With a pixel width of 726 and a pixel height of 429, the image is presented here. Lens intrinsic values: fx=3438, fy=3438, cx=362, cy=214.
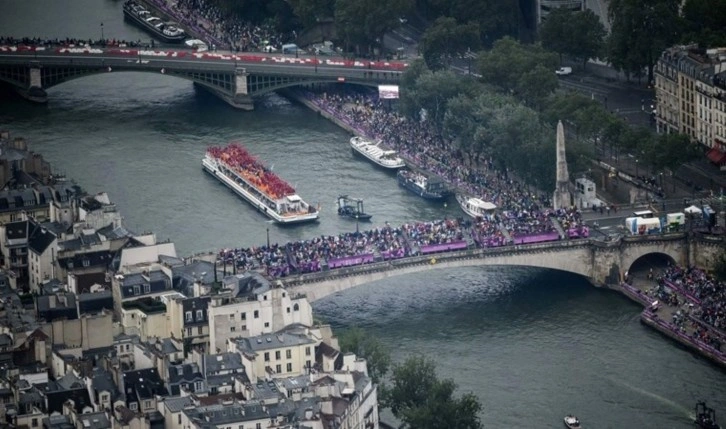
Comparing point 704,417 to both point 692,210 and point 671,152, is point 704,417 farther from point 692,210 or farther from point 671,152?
point 671,152

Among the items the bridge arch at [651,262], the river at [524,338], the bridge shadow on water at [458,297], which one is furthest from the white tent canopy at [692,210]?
the river at [524,338]

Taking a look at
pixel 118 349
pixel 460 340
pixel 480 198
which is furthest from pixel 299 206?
pixel 118 349

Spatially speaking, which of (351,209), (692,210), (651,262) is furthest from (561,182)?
(351,209)

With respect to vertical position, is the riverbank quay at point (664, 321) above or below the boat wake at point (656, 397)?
above

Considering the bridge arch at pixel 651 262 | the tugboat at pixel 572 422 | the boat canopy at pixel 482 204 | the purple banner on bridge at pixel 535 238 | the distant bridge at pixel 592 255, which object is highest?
the boat canopy at pixel 482 204

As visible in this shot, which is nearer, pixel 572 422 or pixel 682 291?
pixel 572 422

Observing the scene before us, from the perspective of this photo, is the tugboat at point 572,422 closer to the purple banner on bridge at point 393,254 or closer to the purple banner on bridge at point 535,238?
the purple banner on bridge at point 393,254

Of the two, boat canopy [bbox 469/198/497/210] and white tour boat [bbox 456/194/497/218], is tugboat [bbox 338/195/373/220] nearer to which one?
white tour boat [bbox 456/194/497/218]
